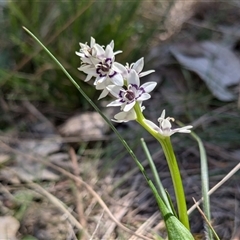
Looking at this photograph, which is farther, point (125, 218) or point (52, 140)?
point (52, 140)

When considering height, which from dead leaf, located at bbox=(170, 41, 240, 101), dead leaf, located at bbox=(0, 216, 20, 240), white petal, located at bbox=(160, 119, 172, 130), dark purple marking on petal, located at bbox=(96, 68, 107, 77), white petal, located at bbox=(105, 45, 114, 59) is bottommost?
dead leaf, located at bbox=(0, 216, 20, 240)

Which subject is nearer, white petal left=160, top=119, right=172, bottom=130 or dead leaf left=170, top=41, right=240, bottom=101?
white petal left=160, top=119, right=172, bottom=130

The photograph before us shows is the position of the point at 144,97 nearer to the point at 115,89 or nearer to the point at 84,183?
the point at 115,89

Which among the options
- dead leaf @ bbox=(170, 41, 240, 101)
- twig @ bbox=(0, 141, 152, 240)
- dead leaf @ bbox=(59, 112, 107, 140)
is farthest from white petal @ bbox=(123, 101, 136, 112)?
dead leaf @ bbox=(170, 41, 240, 101)

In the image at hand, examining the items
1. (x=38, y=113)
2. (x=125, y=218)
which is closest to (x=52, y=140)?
(x=38, y=113)

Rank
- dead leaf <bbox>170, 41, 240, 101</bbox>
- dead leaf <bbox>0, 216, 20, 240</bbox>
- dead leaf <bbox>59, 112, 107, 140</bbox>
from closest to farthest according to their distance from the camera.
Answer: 1. dead leaf <bbox>0, 216, 20, 240</bbox>
2. dead leaf <bbox>59, 112, 107, 140</bbox>
3. dead leaf <bbox>170, 41, 240, 101</bbox>

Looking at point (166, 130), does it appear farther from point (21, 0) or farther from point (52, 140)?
point (21, 0)

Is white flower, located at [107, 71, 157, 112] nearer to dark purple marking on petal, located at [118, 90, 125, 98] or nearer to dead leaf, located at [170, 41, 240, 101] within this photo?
dark purple marking on petal, located at [118, 90, 125, 98]
